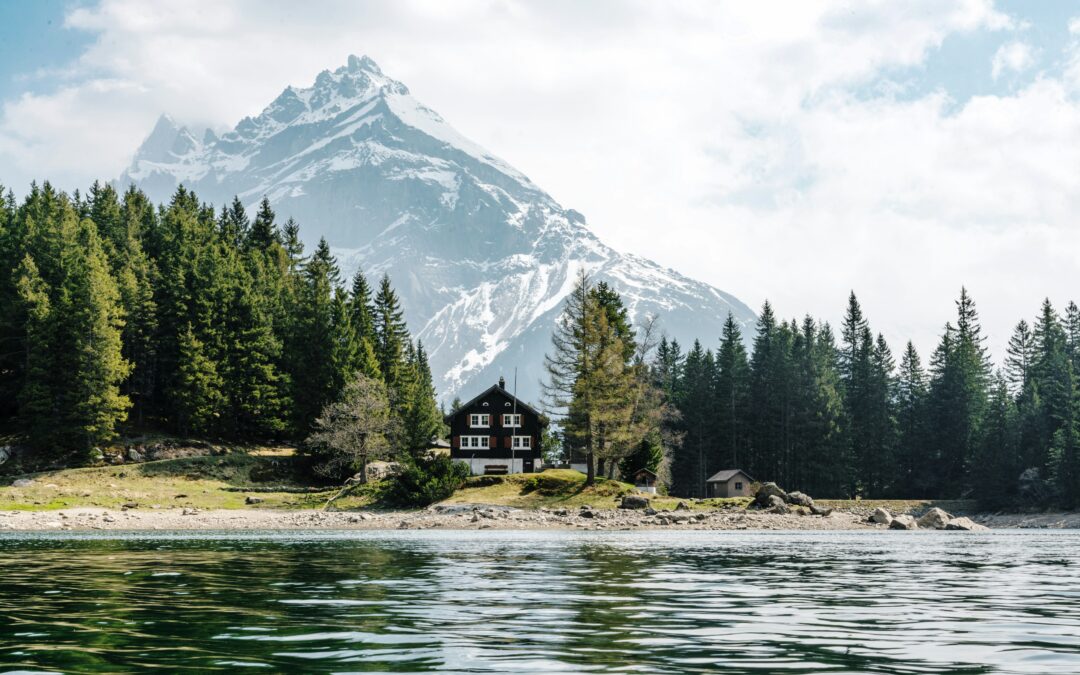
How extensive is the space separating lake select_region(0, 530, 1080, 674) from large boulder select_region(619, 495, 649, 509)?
45.0 m

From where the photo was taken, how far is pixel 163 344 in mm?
101812

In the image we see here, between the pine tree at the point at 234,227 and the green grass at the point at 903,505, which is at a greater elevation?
the pine tree at the point at 234,227

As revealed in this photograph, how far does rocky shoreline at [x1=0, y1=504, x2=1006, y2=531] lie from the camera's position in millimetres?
63312

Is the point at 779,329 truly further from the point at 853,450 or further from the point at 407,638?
the point at 407,638

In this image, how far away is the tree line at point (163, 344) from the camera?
285 feet

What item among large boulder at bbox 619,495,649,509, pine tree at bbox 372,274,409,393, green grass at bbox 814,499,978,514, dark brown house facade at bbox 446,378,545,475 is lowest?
green grass at bbox 814,499,978,514

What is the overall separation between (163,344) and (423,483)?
38.8 meters

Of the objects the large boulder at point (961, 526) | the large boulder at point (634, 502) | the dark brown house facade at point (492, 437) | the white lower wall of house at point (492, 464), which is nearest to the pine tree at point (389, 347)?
the dark brown house facade at point (492, 437)

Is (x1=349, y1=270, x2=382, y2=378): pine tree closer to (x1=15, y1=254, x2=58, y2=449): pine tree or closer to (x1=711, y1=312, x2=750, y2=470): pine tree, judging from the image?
(x1=15, y1=254, x2=58, y2=449): pine tree

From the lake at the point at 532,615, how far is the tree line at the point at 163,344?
61154 millimetres

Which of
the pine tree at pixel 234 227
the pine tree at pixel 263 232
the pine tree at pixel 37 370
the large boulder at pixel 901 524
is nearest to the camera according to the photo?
the large boulder at pixel 901 524

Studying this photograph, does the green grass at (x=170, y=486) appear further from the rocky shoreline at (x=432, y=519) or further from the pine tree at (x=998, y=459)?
the pine tree at (x=998, y=459)

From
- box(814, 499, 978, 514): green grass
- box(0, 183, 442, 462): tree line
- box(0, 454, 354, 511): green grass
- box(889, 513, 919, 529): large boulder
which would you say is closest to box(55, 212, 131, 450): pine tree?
box(0, 183, 442, 462): tree line

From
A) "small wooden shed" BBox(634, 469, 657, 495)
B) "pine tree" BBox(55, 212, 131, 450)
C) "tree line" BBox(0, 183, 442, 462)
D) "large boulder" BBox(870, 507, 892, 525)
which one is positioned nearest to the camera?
"large boulder" BBox(870, 507, 892, 525)
